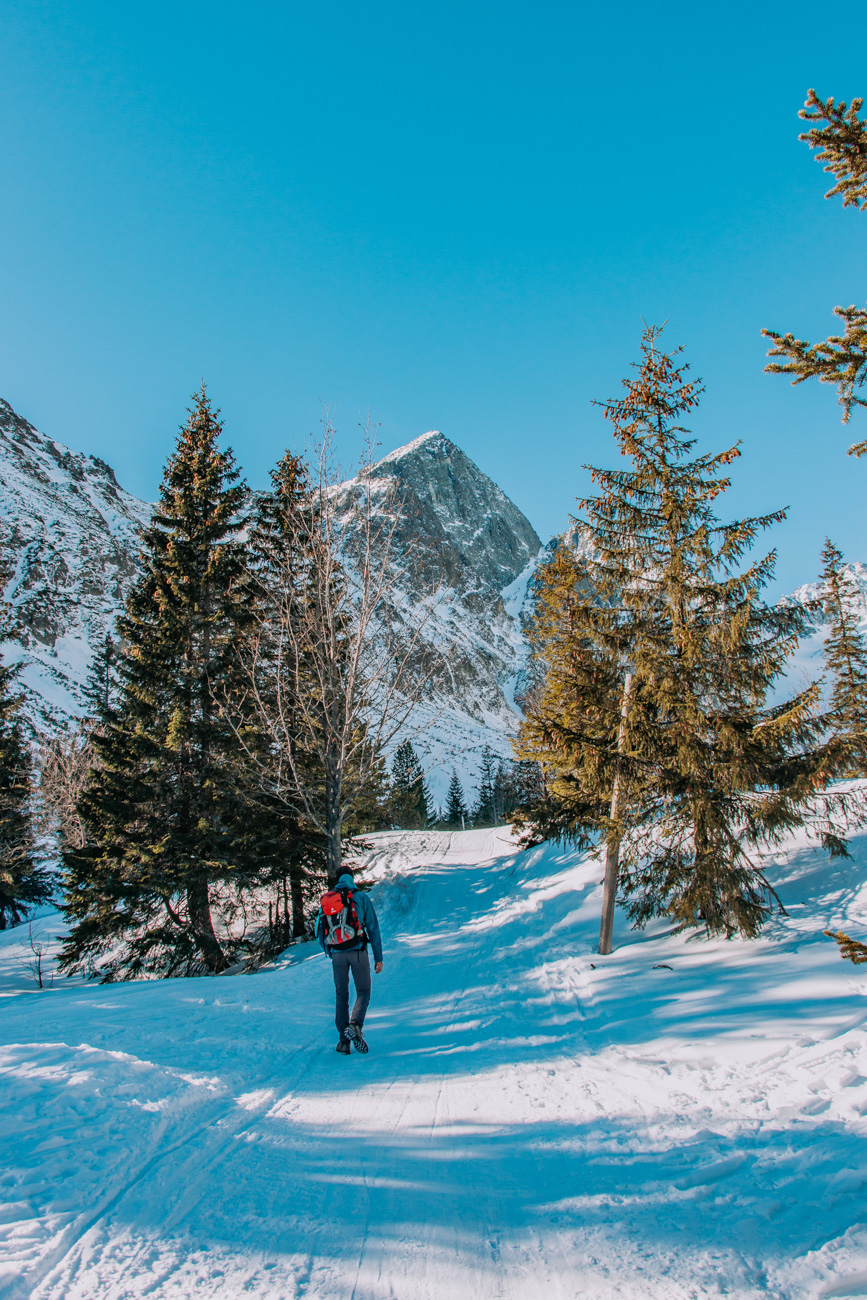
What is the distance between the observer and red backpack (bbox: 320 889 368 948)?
551 cm

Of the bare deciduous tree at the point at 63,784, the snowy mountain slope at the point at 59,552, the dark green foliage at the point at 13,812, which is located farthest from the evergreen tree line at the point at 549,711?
the snowy mountain slope at the point at 59,552

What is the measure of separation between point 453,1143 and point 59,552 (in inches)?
5328

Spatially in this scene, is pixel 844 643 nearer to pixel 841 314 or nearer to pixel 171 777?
pixel 841 314

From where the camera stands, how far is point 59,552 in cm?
11225

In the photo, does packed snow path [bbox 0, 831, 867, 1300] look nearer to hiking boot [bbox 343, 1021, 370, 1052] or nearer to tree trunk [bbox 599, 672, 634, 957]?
hiking boot [bbox 343, 1021, 370, 1052]

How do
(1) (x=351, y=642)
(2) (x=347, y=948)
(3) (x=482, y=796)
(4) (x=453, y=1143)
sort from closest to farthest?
(4) (x=453, y=1143) < (2) (x=347, y=948) < (1) (x=351, y=642) < (3) (x=482, y=796)

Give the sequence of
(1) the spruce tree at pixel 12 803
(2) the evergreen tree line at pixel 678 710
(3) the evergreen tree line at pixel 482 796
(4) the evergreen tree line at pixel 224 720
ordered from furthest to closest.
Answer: (3) the evergreen tree line at pixel 482 796 → (1) the spruce tree at pixel 12 803 → (4) the evergreen tree line at pixel 224 720 → (2) the evergreen tree line at pixel 678 710

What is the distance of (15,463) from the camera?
129 metres

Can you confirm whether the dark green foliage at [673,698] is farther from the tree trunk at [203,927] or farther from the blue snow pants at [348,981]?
the tree trunk at [203,927]

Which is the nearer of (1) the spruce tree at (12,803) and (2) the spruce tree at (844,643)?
(1) the spruce tree at (12,803)

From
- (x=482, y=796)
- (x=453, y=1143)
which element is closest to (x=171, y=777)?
(x=453, y=1143)

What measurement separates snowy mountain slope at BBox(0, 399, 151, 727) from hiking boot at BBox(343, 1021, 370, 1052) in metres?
79.0

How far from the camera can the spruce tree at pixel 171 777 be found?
11.7 metres

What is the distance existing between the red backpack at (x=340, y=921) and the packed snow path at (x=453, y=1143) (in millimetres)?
997
